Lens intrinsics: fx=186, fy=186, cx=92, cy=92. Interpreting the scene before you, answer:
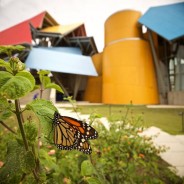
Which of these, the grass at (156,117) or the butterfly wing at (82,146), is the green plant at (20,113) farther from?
the grass at (156,117)

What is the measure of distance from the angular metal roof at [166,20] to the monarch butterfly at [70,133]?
56.9 ft

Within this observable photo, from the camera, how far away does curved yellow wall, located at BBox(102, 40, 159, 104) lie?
19953 mm

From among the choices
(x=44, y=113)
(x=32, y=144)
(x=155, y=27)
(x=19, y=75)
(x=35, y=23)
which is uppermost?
(x=35, y=23)

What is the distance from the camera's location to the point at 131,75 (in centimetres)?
2056

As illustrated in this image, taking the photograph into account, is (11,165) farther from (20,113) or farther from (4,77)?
(4,77)

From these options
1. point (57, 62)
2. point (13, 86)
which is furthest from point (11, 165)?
point (57, 62)

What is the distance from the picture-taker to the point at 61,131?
70 centimetres

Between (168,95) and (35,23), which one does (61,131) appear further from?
(35,23)

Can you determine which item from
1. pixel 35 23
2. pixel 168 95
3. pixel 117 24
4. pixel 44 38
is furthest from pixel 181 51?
pixel 35 23

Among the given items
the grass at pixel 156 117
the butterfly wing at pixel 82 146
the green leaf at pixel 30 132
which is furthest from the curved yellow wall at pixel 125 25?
the green leaf at pixel 30 132

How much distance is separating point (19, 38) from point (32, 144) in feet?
105

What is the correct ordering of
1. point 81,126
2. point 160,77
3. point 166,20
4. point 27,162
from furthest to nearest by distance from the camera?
1. point 160,77
2. point 166,20
3. point 81,126
4. point 27,162

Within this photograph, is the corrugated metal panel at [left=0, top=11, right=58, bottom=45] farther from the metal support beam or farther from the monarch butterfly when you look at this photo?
the monarch butterfly

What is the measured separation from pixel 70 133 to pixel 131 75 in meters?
20.4
